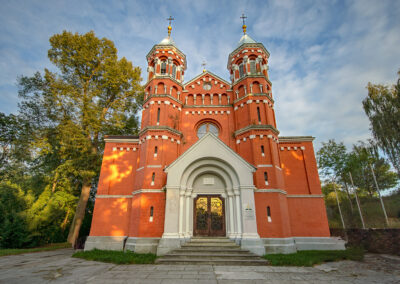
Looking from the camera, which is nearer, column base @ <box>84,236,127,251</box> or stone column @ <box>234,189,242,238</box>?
stone column @ <box>234,189,242,238</box>

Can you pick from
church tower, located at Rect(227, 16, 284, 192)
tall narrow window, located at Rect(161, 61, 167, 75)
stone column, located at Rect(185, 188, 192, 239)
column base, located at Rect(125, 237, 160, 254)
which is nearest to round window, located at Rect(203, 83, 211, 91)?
church tower, located at Rect(227, 16, 284, 192)

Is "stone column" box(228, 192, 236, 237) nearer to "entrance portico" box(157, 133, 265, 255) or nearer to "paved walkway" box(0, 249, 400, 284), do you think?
"entrance portico" box(157, 133, 265, 255)

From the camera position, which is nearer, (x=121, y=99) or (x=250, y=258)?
(x=250, y=258)

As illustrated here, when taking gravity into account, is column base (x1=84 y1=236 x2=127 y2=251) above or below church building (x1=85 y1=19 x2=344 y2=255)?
below

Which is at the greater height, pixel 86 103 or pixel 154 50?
pixel 154 50

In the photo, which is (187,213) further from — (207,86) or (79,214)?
(79,214)

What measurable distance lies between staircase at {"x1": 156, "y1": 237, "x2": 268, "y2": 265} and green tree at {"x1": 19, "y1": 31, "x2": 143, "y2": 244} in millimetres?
10893

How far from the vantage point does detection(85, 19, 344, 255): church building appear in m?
12.0

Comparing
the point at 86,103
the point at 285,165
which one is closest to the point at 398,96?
the point at 285,165

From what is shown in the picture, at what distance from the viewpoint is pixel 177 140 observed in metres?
15.2

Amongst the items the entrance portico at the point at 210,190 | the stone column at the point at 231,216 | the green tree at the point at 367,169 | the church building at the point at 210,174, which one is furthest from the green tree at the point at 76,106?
the green tree at the point at 367,169

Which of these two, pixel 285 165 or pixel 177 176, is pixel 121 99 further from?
pixel 285 165

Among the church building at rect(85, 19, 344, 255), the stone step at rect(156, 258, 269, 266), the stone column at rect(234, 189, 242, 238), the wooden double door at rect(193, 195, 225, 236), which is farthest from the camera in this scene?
the wooden double door at rect(193, 195, 225, 236)

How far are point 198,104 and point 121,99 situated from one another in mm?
8209
